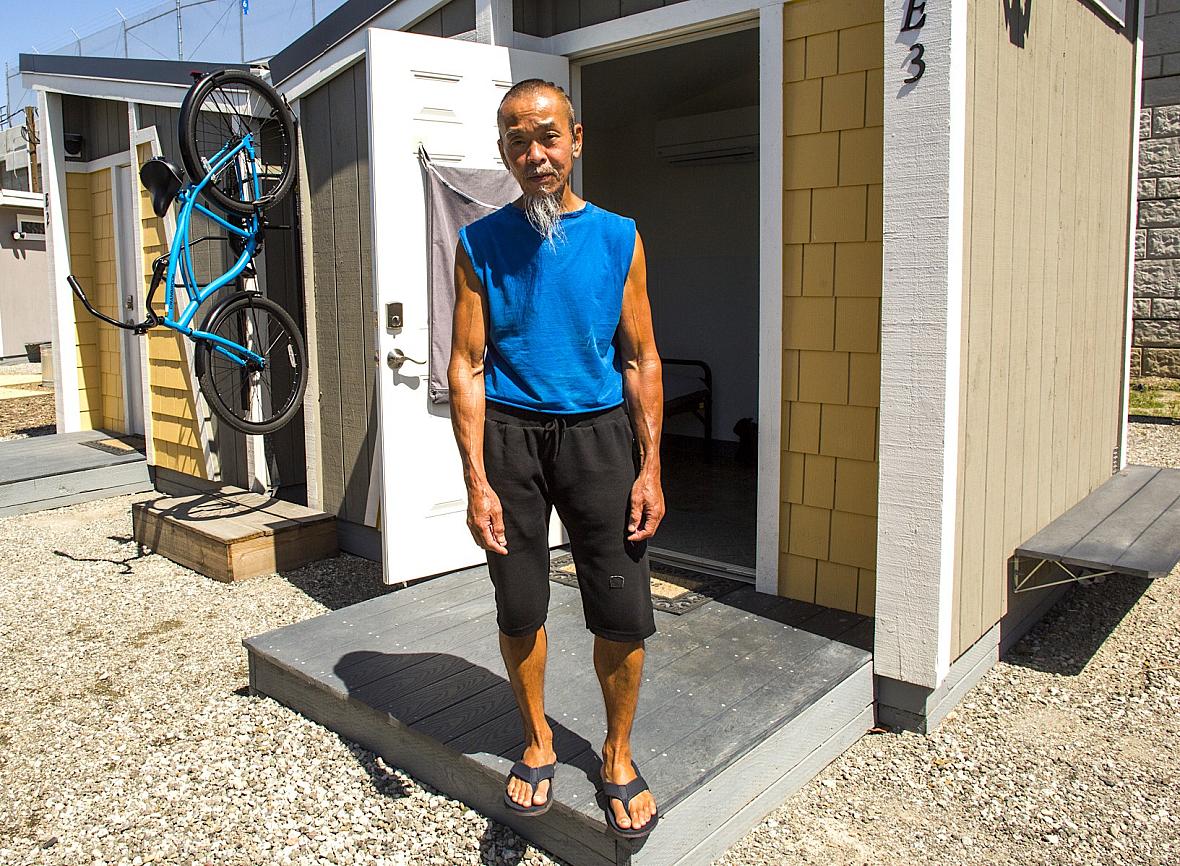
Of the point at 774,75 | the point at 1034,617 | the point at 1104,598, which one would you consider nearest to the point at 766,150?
the point at 774,75

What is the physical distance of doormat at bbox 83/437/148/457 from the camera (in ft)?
22.3

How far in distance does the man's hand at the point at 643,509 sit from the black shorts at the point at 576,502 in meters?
0.02

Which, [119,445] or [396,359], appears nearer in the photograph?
[396,359]

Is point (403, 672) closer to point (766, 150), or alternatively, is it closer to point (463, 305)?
point (463, 305)

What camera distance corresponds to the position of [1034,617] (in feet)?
12.1

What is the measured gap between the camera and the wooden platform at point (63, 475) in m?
6.01

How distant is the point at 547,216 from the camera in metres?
1.95

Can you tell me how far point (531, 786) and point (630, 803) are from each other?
0.74 feet

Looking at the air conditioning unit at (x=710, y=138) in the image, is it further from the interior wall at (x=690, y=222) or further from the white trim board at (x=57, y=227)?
the white trim board at (x=57, y=227)

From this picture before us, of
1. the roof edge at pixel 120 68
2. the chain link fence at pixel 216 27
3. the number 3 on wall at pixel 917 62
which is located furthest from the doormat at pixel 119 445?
the chain link fence at pixel 216 27

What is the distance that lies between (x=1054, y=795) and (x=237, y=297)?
370 centimetres

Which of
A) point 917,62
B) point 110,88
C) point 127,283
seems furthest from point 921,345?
point 127,283

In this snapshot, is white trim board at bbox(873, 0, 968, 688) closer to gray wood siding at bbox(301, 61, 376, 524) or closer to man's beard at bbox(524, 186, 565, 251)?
man's beard at bbox(524, 186, 565, 251)

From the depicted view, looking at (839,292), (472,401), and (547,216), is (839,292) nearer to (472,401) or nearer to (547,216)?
(547,216)
